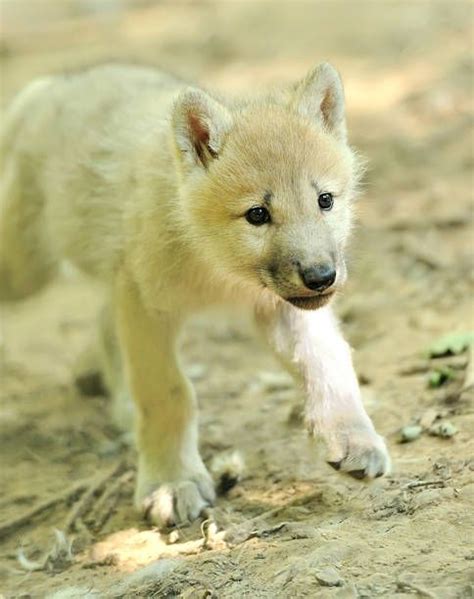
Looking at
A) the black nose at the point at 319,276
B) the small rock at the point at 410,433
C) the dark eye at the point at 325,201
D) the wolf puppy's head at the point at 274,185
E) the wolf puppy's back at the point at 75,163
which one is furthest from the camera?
the wolf puppy's back at the point at 75,163

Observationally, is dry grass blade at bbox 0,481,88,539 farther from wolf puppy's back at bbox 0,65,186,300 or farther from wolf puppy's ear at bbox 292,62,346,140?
wolf puppy's ear at bbox 292,62,346,140

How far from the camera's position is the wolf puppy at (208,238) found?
4.66 metres

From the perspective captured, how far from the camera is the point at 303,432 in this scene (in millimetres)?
→ 5750

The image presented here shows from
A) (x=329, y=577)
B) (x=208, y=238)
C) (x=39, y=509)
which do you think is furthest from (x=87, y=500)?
(x=329, y=577)

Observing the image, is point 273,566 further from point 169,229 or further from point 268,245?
point 169,229

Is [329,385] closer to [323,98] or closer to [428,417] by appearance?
[428,417]

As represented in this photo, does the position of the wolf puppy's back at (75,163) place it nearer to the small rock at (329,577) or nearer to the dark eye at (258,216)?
the dark eye at (258,216)

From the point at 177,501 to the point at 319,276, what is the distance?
4.84 feet

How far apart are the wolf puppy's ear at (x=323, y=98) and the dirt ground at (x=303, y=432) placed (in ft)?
2.53

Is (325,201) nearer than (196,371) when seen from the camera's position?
Yes

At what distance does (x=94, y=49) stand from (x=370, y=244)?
7.93m

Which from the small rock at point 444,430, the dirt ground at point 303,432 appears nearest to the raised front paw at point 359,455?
the dirt ground at point 303,432

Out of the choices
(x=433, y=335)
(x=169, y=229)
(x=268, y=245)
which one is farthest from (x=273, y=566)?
(x=433, y=335)

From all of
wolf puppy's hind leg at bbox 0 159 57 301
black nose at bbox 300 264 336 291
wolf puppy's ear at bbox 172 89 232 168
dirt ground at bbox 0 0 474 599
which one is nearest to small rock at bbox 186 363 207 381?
dirt ground at bbox 0 0 474 599
